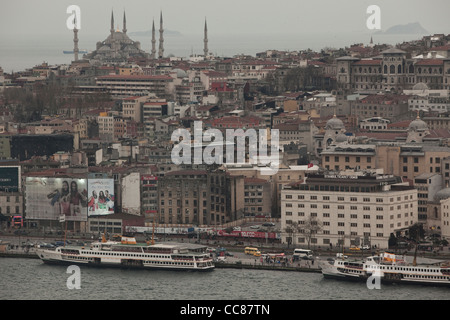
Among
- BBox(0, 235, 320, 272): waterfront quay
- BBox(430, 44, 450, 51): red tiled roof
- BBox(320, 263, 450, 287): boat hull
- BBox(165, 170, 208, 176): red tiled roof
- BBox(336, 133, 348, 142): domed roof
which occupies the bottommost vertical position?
BBox(320, 263, 450, 287): boat hull

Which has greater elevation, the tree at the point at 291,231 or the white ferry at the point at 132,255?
the tree at the point at 291,231

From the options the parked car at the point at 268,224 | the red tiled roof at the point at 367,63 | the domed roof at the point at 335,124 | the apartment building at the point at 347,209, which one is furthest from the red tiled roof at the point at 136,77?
the apartment building at the point at 347,209

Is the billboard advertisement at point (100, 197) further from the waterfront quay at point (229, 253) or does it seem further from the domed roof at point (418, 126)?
the domed roof at point (418, 126)

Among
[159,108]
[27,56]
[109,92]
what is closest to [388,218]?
[159,108]

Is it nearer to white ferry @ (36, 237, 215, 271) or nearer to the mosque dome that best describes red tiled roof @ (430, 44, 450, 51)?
the mosque dome

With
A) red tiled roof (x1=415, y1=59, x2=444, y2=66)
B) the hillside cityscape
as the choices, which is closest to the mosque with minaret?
the hillside cityscape

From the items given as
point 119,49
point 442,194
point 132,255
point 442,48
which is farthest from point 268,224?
point 119,49
